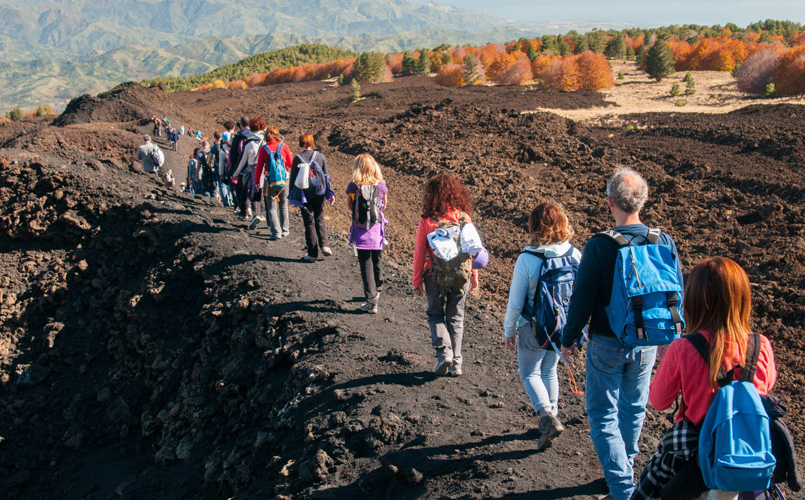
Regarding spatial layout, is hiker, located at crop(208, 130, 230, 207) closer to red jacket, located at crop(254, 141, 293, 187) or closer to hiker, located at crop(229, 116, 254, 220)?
hiker, located at crop(229, 116, 254, 220)

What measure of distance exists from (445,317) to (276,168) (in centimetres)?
440

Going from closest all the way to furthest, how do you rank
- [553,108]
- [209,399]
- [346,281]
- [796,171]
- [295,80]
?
1. [209,399]
2. [346,281]
3. [796,171]
4. [553,108]
5. [295,80]

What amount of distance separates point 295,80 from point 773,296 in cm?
6205

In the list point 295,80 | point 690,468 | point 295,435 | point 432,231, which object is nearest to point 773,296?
point 432,231

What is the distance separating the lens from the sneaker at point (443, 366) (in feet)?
14.8

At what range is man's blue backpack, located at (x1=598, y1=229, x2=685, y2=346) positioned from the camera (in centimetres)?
264

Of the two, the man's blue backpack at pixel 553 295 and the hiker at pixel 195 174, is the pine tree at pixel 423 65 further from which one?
the man's blue backpack at pixel 553 295

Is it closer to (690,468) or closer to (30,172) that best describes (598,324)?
(690,468)

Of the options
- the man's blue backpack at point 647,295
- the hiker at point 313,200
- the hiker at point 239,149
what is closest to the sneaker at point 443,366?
the man's blue backpack at point 647,295

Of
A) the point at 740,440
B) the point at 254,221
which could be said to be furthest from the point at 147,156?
the point at 740,440

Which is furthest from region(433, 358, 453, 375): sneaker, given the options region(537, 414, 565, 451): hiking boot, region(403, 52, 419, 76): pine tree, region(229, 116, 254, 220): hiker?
region(403, 52, 419, 76): pine tree

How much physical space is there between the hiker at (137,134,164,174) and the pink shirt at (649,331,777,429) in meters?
14.3

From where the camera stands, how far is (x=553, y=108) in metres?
28.4

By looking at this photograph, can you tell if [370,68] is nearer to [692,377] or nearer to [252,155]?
[252,155]
